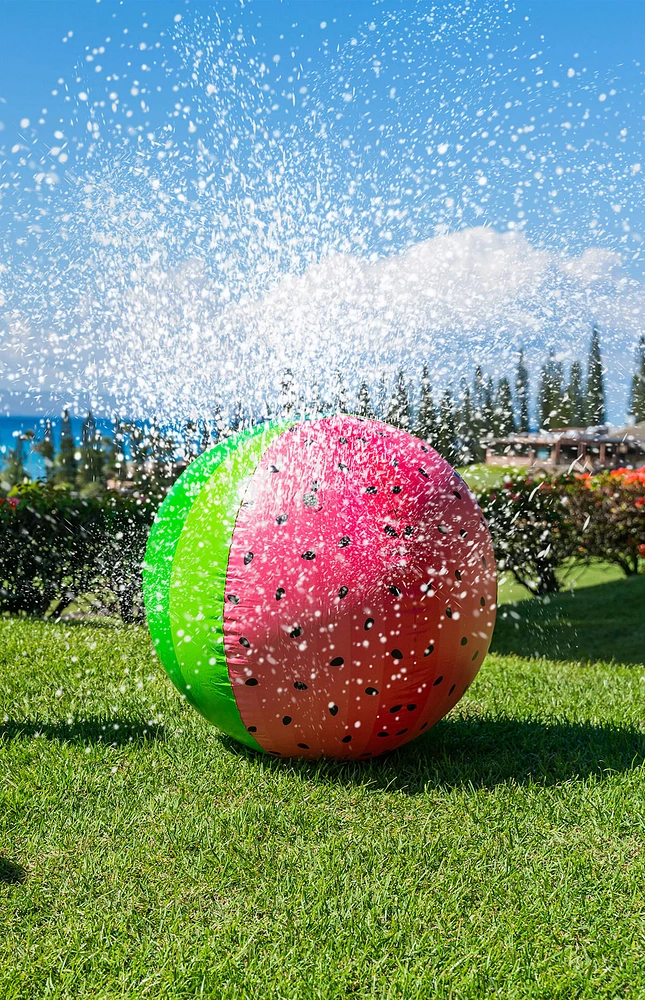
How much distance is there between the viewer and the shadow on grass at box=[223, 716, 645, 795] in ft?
13.2

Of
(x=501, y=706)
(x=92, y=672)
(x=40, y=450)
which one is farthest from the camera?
(x=40, y=450)

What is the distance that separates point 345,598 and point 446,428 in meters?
4.23

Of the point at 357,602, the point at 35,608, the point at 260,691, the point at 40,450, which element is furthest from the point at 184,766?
the point at 40,450

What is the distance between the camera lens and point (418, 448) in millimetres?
4168

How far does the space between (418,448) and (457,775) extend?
1.57 m

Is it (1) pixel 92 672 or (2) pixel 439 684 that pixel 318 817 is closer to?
(2) pixel 439 684

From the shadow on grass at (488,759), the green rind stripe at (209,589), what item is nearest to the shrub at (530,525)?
the shadow on grass at (488,759)

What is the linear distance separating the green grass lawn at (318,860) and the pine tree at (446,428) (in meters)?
2.44

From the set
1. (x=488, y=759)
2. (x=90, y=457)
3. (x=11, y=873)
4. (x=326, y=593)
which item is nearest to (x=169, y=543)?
(x=326, y=593)

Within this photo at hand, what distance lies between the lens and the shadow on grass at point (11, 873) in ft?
10.7

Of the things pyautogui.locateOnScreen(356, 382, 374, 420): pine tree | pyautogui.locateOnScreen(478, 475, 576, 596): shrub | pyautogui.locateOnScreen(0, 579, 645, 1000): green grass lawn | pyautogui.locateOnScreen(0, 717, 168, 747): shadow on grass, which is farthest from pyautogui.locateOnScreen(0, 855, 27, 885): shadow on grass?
pyautogui.locateOnScreen(478, 475, 576, 596): shrub

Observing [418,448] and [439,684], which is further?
[418,448]

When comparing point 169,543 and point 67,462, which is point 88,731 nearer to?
point 169,543

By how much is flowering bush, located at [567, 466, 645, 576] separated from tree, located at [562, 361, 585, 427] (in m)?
3.77
